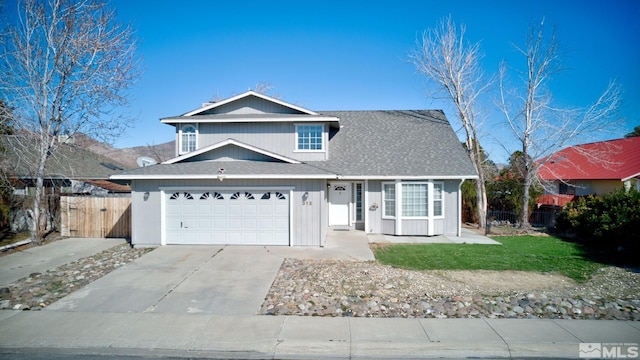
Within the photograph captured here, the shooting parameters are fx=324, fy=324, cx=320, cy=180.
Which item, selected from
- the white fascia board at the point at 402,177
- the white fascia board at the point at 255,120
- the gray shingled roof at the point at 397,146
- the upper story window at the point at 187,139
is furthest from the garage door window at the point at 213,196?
the white fascia board at the point at 402,177

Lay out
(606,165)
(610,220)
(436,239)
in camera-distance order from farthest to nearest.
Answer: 1. (606,165)
2. (436,239)
3. (610,220)

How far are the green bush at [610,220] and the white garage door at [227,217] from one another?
12272 mm

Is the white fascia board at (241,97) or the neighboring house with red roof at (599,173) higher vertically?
the white fascia board at (241,97)

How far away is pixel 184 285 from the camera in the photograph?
8305 mm

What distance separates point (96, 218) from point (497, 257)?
1663 centimetres

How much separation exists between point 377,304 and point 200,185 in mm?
8393

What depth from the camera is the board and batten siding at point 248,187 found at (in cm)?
1227

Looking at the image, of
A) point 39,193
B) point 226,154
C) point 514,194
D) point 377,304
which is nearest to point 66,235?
point 39,193

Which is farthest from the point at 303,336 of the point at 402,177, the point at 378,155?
the point at 378,155

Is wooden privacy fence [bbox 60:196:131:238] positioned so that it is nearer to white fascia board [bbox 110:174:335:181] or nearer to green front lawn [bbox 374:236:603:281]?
white fascia board [bbox 110:174:335:181]

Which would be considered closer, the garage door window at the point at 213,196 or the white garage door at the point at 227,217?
the white garage door at the point at 227,217

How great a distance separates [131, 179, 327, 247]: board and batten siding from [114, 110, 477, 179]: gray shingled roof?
1.59 ft

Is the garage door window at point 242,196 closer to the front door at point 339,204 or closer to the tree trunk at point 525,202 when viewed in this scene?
the front door at point 339,204

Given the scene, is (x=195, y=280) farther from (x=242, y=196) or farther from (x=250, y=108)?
(x=250, y=108)
